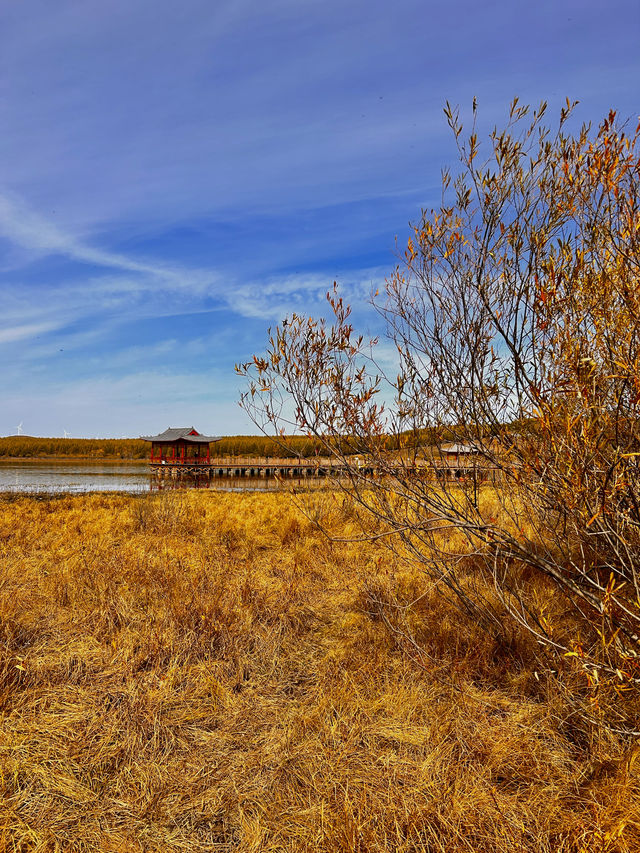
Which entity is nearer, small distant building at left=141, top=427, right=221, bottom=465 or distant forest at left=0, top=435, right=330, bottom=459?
small distant building at left=141, top=427, right=221, bottom=465

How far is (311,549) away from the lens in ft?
26.1

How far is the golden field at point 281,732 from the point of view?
2.30 metres

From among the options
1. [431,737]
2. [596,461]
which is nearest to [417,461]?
[596,461]

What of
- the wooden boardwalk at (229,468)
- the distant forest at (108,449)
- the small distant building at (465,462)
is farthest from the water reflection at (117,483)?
the distant forest at (108,449)

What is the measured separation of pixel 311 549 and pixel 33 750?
5.28 metres

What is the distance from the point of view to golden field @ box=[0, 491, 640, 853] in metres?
2.30

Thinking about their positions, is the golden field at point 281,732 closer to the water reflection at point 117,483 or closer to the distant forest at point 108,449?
the water reflection at point 117,483

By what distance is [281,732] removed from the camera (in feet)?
10.1

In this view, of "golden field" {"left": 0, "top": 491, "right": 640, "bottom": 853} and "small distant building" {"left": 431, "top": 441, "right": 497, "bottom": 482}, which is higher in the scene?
"small distant building" {"left": 431, "top": 441, "right": 497, "bottom": 482}

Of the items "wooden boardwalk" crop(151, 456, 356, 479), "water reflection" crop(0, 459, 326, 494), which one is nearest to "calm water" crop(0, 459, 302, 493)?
"water reflection" crop(0, 459, 326, 494)

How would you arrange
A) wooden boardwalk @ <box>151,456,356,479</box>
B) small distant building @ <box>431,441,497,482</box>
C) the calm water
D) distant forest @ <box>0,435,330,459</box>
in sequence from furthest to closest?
1. distant forest @ <box>0,435,330,459</box>
2. wooden boardwalk @ <box>151,456,356,479</box>
3. the calm water
4. small distant building @ <box>431,441,497,482</box>

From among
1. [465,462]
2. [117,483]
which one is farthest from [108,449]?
[465,462]

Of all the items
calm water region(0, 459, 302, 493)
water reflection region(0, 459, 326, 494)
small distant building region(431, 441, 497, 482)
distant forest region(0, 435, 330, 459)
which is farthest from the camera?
distant forest region(0, 435, 330, 459)

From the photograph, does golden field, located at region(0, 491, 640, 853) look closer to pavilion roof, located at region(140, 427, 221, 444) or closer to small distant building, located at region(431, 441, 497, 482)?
small distant building, located at region(431, 441, 497, 482)
